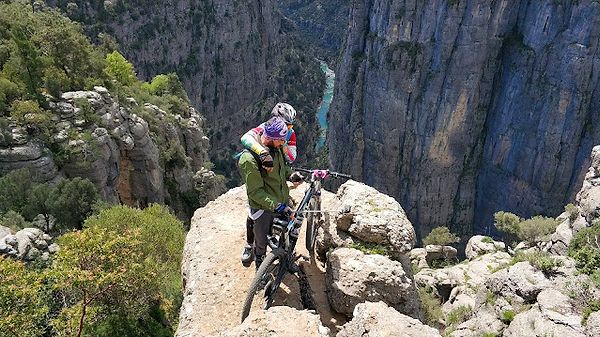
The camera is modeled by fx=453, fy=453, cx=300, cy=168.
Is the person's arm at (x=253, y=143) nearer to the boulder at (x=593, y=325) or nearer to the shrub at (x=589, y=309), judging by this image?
the boulder at (x=593, y=325)

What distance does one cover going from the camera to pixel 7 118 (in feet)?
61.4

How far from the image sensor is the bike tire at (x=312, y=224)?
9.28m

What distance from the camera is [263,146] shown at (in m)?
7.65

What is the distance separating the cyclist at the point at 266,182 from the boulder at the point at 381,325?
235 centimetres

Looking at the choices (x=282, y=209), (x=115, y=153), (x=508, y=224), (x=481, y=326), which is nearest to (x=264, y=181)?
(x=282, y=209)

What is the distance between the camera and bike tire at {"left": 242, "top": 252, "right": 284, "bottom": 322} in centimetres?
747

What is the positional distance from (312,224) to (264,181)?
1918mm

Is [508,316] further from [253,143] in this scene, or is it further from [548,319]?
[253,143]

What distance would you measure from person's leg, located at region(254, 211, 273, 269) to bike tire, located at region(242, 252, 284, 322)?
1.86 ft

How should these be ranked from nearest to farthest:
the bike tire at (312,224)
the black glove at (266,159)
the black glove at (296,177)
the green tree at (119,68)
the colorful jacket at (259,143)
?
the black glove at (266,159), the colorful jacket at (259,143), the black glove at (296,177), the bike tire at (312,224), the green tree at (119,68)

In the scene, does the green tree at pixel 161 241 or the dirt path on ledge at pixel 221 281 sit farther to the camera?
the green tree at pixel 161 241

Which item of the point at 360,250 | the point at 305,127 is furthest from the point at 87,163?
the point at 305,127

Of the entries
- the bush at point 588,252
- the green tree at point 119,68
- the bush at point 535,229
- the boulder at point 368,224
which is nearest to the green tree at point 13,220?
the boulder at point 368,224

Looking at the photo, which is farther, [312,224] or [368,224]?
[312,224]
